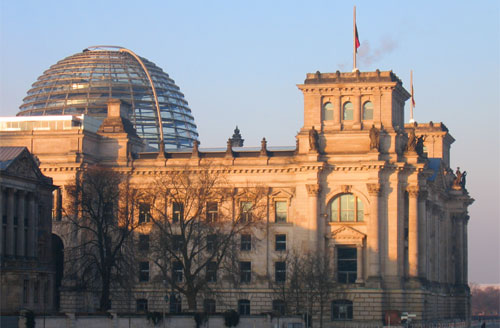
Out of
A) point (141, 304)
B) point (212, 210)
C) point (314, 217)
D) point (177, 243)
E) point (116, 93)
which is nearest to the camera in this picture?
point (177, 243)

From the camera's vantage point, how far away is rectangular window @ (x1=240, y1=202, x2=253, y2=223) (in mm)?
129375

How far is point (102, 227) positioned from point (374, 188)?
1136 inches

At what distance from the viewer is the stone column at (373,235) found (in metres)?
131

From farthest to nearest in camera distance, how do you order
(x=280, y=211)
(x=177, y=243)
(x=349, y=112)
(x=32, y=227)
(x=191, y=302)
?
(x=280, y=211) → (x=349, y=112) → (x=177, y=243) → (x=191, y=302) → (x=32, y=227)

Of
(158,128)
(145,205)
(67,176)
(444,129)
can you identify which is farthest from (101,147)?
(444,129)

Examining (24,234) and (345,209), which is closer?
(24,234)

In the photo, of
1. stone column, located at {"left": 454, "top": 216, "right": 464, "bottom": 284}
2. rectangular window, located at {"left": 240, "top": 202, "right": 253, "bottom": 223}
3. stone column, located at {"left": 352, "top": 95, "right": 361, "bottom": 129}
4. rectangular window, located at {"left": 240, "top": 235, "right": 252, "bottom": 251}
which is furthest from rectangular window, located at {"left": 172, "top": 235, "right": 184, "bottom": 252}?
stone column, located at {"left": 454, "top": 216, "right": 464, "bottom": 284}

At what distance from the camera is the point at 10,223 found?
107 metres

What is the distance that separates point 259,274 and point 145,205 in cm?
1643

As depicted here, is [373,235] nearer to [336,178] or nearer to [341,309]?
[336,178]

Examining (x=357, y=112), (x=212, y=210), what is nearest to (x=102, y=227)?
(x=212, y=210)

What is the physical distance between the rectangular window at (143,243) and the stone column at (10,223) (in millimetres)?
21511

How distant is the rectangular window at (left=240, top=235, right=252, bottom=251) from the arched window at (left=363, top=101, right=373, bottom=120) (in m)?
18.1

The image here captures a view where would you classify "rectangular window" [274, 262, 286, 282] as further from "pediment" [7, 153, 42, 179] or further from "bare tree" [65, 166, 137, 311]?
"pediment" [7, 153, 42, 179]
